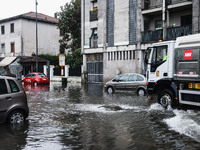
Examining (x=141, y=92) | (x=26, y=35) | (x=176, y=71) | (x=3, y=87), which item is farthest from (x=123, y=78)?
(x=26, y=35)

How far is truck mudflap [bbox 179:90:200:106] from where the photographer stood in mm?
9483

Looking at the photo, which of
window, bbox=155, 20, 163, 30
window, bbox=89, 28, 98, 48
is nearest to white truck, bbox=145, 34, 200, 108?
window, bbox=155, 20, 163, 30

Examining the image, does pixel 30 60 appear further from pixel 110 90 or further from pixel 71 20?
pixel 110 90

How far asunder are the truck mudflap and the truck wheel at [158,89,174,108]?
51 centimetres

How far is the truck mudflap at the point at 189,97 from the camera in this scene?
948cm

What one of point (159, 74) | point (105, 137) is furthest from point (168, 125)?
point (159, 74)

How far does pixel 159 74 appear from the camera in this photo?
36.8 feet

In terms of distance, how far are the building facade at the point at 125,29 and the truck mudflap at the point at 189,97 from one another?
11666mm

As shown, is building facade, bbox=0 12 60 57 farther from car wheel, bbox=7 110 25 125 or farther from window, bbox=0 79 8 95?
window, bbox=0 79 8 95

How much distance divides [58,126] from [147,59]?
563 centimetres

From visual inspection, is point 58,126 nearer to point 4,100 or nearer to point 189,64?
point 4,100

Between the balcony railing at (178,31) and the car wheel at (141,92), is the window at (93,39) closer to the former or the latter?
the balcony railing at (178,31)

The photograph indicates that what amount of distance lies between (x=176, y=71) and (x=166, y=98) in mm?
1253

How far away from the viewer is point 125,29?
2620 cm
